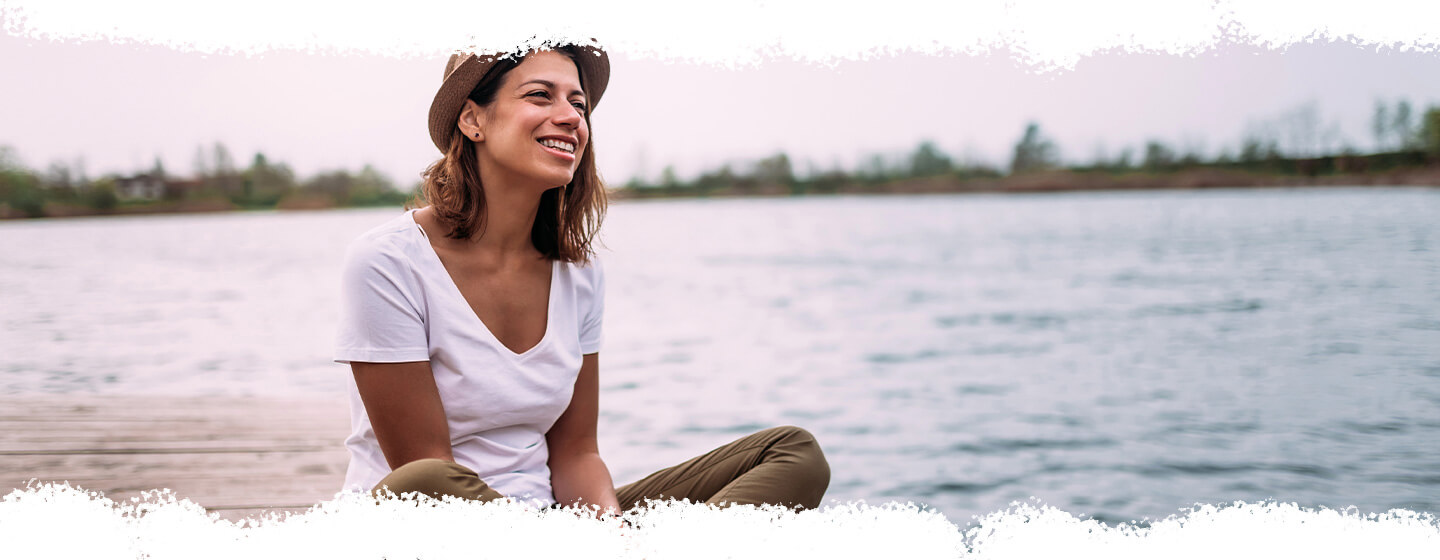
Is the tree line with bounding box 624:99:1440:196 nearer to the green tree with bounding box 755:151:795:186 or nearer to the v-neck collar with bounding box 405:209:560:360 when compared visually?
the green tree with bounding box 755:151:795:186

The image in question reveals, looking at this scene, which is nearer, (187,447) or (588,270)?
(588,270)

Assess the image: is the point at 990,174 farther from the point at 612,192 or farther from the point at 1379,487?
the point at 612,192

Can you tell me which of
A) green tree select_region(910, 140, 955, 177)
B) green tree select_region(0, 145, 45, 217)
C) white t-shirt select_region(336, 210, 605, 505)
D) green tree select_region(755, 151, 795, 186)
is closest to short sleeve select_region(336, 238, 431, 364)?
white t-shirt select_region(336, 210, 605, 505)

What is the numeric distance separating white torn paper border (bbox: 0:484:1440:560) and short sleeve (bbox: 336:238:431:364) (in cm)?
22

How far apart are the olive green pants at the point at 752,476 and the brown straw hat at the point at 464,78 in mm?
619

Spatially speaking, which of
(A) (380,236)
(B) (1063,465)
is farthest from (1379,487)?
(A) (380,236)

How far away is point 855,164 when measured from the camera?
39.8 meters

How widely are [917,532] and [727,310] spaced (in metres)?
12.0

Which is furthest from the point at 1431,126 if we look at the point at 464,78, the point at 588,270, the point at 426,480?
the point at 426,480

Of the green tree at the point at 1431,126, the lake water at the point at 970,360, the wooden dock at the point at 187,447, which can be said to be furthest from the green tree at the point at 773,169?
the wooden dock at the point at 187,447

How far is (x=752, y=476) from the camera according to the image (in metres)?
1.71

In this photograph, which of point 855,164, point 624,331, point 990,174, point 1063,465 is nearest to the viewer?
point 1063,465

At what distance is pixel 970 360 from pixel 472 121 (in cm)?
836

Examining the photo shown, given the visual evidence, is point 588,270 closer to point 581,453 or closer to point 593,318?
point 593,318
